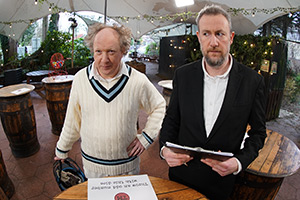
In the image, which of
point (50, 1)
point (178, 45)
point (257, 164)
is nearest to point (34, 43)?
point (50, 1)

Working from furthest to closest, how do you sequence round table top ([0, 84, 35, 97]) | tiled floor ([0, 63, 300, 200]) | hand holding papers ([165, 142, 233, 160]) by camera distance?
round table top ([0, 84, 35, 97])
tiled floor ([0, 63, 300, 200])
hand holding papers ([165, 142, 233, 160])

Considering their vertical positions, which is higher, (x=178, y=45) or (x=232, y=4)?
(x=232, y=4)

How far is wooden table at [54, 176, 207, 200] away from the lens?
1.12 meters

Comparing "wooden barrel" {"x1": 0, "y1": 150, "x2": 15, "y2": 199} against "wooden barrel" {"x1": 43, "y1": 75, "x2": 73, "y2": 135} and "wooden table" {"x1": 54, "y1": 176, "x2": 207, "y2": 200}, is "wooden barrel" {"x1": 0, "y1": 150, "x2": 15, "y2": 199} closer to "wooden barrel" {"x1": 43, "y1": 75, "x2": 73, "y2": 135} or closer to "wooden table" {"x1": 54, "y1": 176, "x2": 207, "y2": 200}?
"wooden barrel" {"x1": 43, "y1": 75, "x2": 73, "y2": 135}

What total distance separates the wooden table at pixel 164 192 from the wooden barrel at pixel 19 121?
87.6 inches

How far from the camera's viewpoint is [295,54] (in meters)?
6.09

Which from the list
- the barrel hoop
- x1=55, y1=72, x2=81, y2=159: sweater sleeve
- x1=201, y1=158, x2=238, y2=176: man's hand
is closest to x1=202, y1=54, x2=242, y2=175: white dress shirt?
x1=201, y1=158, x2=238, y2=176: man's hand

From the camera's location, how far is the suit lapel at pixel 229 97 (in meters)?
1.13

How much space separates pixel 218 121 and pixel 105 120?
749 mm

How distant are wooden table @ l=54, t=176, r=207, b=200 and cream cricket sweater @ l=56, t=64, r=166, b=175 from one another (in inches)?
12.2

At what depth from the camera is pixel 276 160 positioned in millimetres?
1740

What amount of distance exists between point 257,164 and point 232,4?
4699 mm

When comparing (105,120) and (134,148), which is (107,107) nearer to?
(105,120)

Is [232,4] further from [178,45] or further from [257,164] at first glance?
[257,164]
